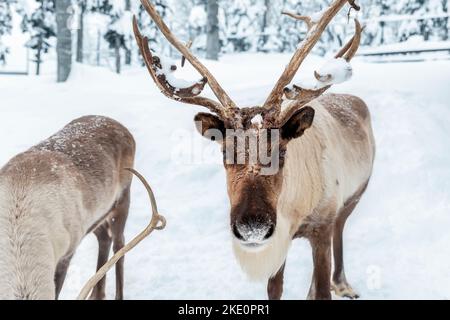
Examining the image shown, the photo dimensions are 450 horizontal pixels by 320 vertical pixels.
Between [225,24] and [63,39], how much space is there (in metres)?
17.5

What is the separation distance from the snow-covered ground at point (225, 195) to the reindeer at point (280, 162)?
947mm

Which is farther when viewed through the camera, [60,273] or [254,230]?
[60,273]

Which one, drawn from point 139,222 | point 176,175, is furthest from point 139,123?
point 139,222

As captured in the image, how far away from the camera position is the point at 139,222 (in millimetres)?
5875

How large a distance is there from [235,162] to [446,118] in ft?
18.0

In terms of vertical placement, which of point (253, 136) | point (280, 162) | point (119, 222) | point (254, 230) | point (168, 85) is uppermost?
point (168, 85)

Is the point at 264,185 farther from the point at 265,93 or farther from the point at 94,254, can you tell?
the point at 265,93

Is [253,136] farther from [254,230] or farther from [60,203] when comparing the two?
[60,203]

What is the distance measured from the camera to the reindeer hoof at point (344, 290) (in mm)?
4556

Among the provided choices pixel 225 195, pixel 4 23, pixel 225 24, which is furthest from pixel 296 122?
pixel 225 24

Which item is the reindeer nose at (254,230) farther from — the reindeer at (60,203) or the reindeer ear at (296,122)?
the reindeer at (60,203)

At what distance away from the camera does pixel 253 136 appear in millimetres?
2826

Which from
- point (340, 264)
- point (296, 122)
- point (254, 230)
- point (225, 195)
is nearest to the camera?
point (254, 230)

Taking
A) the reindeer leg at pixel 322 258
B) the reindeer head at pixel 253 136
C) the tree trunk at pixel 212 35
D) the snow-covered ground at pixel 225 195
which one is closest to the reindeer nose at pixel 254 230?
the reindeer head at pixel 253 136
